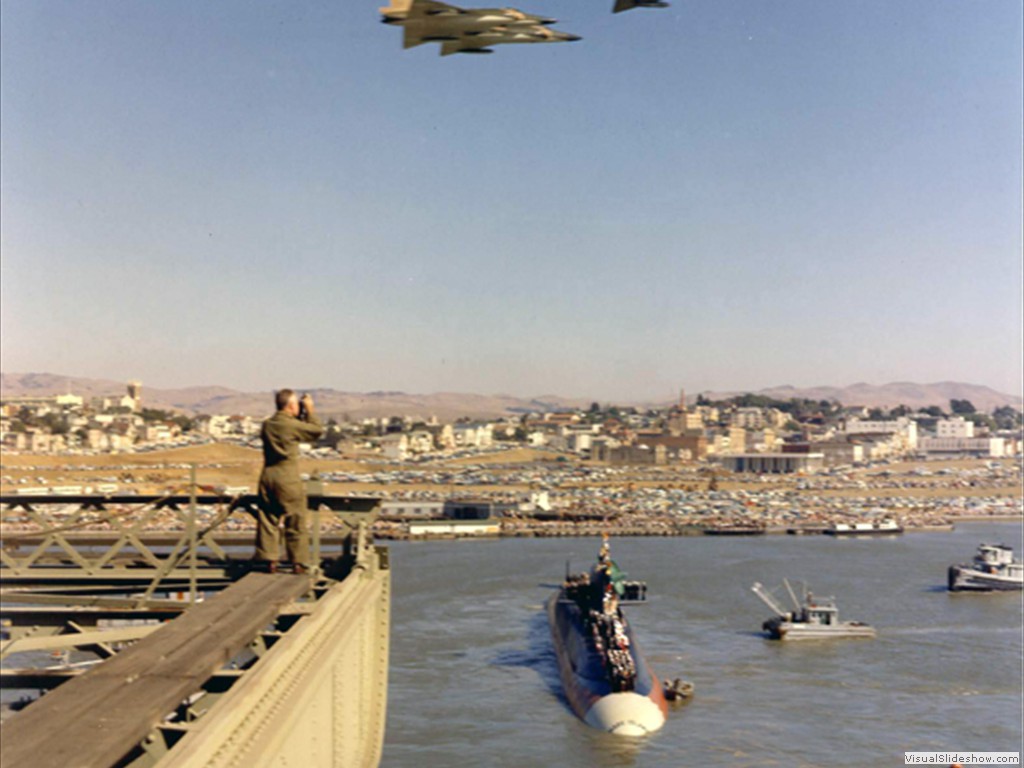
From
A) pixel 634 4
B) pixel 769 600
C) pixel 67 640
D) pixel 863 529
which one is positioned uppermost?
pixel 634 4

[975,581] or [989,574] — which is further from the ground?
[989,574]

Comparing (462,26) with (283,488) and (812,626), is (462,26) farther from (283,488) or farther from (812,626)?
(812,626)

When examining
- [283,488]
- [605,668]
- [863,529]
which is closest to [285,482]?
[283,488]

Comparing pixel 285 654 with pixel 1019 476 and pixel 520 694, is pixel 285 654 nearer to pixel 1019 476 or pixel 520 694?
pixel 520 694

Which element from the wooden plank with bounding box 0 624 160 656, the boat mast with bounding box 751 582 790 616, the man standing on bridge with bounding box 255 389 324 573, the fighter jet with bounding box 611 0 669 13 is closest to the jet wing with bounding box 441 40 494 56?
the fighter jet with bounding box 611 0 669 13

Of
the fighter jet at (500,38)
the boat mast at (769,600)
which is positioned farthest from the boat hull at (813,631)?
the fighter jet at (500,38)

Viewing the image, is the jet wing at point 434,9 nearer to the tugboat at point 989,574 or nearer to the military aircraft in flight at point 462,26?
the military aircraft in flight at point 462,26

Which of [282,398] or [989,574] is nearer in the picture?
[282,398]
